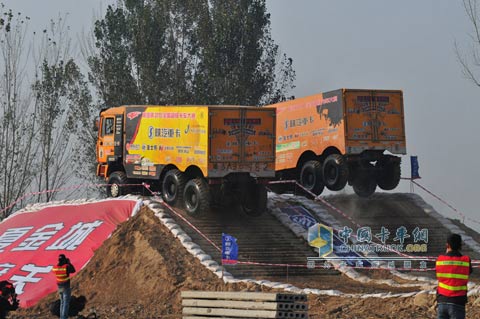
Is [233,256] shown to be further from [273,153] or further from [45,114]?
[45,114]

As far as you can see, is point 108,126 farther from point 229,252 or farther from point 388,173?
point 388,173

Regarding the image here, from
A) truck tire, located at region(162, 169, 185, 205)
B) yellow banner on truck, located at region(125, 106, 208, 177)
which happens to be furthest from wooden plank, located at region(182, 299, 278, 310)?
truck tire, located at region(162, 169, 185, 205)

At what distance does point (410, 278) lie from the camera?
22.9 m

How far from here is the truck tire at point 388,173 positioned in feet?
94.7

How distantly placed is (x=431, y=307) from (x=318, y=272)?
22.6ft

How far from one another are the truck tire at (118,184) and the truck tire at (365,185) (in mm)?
7878

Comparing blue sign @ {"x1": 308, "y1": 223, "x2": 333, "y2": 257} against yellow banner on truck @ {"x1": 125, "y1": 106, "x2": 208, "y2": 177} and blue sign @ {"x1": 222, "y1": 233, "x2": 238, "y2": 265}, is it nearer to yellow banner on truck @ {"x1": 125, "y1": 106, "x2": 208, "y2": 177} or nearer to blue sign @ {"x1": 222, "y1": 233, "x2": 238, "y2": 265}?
yellow banner on truck @ {"x1": 125, "y1": 106, "x2": 208, "y2": 177}

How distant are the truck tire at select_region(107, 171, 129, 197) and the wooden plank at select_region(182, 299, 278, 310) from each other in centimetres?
1348

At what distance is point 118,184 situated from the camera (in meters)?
28.6

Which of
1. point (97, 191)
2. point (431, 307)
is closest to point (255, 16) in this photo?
point (97, 191)

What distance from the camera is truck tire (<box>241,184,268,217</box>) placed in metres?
26.1

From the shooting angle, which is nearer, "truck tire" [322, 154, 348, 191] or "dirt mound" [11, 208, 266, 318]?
"dirt mound" [11, 208, 266, 318]

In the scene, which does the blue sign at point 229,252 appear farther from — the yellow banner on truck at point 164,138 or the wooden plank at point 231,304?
the wooden plank at point 231,304

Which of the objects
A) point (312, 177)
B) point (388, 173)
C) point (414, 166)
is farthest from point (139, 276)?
point (414, 166)
